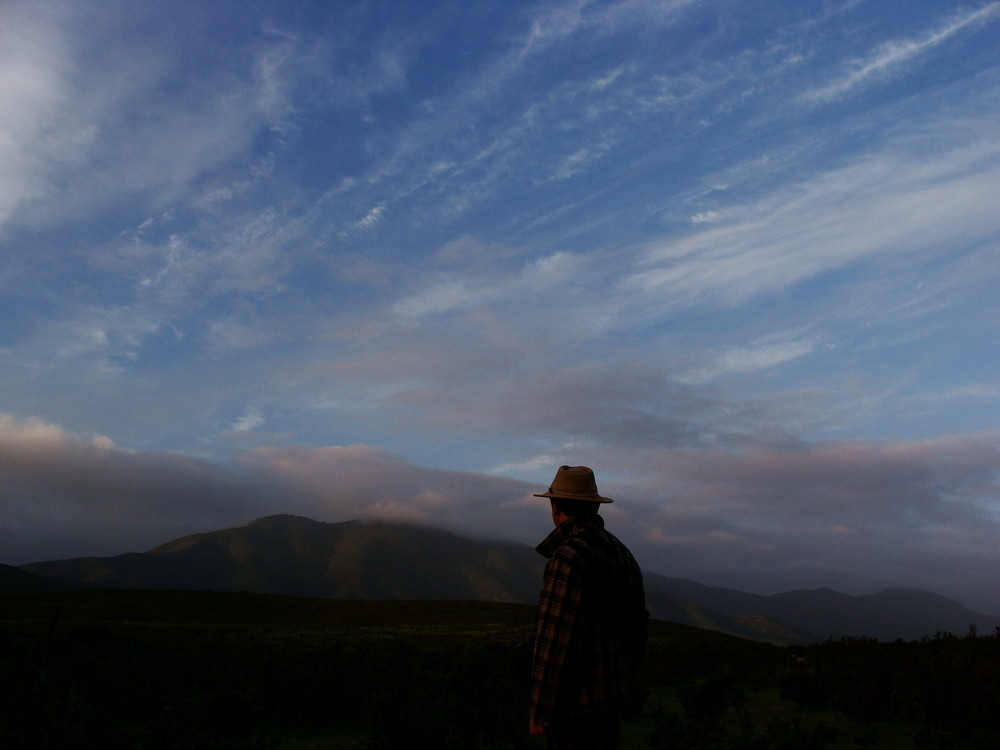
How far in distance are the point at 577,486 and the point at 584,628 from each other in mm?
799

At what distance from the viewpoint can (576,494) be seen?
4539mm

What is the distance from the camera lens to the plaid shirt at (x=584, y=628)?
13.6 ft

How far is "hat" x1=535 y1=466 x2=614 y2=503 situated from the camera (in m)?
4.53

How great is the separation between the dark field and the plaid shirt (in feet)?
1.12

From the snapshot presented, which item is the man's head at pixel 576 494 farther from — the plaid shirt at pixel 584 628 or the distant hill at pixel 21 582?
the distant hill at pixel 21 582

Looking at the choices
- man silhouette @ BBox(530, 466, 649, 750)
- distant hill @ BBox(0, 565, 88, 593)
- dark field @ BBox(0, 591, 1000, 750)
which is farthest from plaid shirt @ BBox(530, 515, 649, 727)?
distant hill @ BBox(0, 565, 88, 593)

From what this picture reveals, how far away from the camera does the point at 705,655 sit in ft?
78.1

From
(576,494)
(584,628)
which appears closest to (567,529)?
(576,494)

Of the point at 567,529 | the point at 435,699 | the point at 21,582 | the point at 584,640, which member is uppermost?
the point at 567,529

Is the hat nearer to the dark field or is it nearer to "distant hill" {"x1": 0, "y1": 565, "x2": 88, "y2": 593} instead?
the dark field

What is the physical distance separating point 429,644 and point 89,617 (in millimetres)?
25314

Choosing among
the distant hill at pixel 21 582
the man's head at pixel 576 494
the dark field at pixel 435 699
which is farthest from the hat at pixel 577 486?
the distant hill at pixel 21 582

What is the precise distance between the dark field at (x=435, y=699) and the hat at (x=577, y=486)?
39.3 inches

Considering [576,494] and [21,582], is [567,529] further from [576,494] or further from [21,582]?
[21,582]
